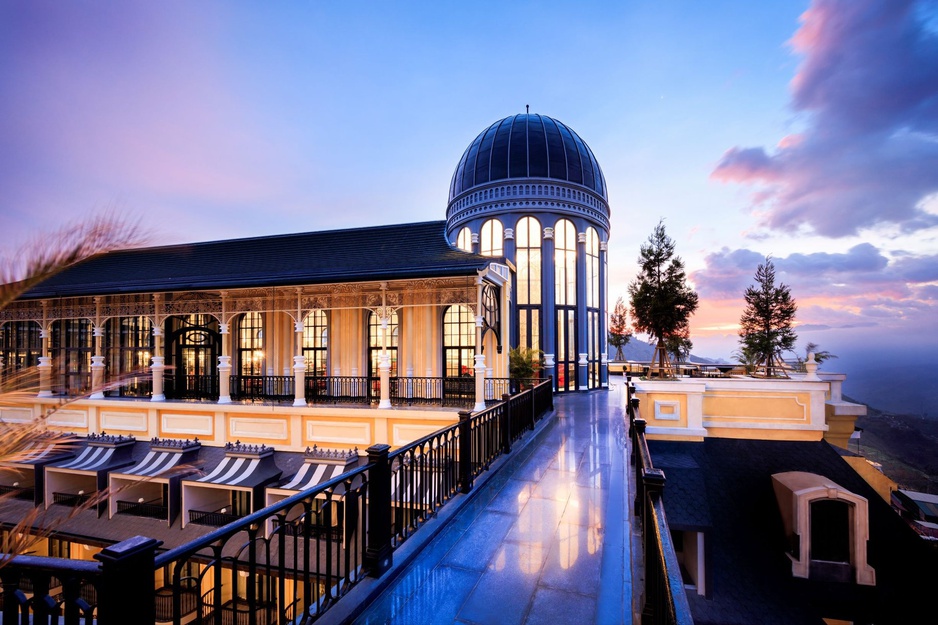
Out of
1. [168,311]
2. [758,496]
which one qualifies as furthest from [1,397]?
[168,311]

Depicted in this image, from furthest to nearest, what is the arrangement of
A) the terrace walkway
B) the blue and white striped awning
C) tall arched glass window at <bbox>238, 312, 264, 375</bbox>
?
1. tall arched glass window at <bbox>238, 312, 264, 375</bbox>
2. the blue and white striped awning
3. the terrace walkway

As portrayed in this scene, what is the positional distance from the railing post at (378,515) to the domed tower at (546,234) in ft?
49.8

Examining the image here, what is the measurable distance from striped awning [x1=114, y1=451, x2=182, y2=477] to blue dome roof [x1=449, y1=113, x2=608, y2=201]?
Answer: 16.3 m

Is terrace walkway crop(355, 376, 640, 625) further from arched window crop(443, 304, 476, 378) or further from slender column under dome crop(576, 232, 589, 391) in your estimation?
slender column under dome crop(576, 232, 589, 391)

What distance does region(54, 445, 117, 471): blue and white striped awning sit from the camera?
1252 cm

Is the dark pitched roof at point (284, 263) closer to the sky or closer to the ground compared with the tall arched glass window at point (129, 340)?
closer to the sky

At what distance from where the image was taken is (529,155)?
20016 mm

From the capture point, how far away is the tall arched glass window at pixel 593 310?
2023 centimetres

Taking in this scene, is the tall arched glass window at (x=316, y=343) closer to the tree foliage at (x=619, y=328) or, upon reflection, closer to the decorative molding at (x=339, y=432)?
the decorative molding at (x=339, y=432)

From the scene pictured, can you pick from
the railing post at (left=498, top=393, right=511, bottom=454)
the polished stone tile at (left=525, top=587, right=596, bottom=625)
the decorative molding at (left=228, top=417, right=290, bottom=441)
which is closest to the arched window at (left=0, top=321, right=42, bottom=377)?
the decorative molding at (left=228, top=417, right=290, bottom=441)

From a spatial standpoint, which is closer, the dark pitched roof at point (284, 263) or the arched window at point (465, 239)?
the dark pitched roof at point (284, 263)

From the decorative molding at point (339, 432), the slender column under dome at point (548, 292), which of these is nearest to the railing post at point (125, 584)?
the decorative molding at point (339, 432)

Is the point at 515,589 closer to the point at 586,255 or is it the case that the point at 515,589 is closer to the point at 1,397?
the point at 1,397

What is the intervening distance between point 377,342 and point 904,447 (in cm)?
5096
